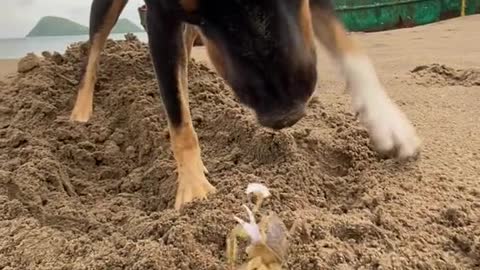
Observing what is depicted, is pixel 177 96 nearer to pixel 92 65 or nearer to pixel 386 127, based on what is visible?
pixel 386 127

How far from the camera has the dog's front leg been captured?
101 inches

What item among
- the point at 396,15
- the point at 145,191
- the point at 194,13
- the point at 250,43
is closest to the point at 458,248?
the point at 250,43

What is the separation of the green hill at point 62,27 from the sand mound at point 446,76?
27.4 ft

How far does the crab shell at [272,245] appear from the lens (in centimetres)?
162

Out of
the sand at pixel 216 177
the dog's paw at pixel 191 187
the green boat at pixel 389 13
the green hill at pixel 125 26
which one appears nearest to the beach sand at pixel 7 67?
the sand at pixel 216 177

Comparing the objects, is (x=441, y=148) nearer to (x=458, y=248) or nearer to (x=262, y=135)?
(x=262, y=135)

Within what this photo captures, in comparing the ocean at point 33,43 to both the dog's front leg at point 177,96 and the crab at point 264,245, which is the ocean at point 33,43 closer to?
the dog's front leg at point 177,96

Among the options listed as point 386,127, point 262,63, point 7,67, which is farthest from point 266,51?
point 7,67

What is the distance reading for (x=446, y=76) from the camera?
422cm

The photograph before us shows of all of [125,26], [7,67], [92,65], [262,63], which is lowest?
[125,26]

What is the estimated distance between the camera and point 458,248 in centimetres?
191

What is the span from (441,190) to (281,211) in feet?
1.61

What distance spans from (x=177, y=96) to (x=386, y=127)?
758 millimetres

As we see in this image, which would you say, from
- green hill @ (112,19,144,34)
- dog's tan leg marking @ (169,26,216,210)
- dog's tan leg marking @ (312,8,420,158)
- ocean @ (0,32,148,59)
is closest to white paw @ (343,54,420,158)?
dog's tan leg marking @ (312,8,420,158)
